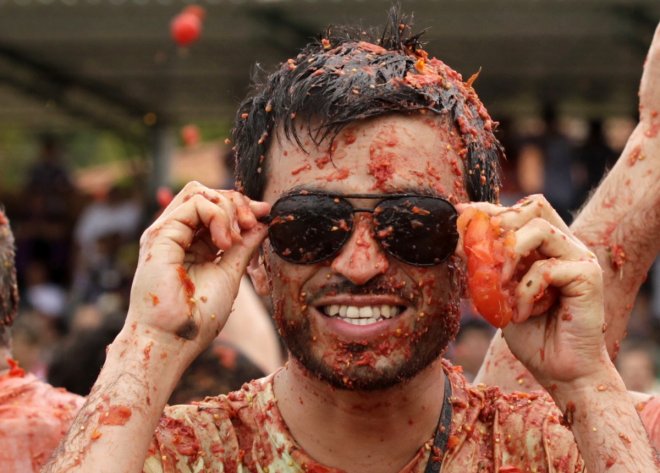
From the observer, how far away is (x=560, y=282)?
333 centimetres

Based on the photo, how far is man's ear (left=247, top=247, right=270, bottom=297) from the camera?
3.75 meters

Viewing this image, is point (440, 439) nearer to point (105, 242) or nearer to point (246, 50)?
point (246, 50)

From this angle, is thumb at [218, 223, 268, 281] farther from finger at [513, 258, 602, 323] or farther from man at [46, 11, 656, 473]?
finger at [513, 258, 602, 323]

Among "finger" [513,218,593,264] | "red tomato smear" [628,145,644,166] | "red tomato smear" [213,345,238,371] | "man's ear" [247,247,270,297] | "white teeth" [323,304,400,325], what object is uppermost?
"red tomato smear" [628,145,644,166]

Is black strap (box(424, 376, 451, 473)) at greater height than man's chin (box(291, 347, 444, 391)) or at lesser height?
lesser

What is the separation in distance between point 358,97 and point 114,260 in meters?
11.2

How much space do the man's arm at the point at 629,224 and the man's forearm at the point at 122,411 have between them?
128 cm

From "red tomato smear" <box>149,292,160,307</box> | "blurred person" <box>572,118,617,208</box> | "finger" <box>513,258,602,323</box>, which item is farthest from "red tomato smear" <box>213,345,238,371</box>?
"blurred person" <box>572,118,617,208</box>

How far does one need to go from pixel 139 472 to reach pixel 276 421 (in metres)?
0.46

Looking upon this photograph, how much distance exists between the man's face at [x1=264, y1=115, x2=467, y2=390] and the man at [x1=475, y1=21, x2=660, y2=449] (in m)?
0.72

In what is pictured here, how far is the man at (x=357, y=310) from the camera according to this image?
3367 millimetres

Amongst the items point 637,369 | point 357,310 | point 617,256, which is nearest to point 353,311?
point 357,310

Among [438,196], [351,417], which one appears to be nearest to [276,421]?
[351,417]

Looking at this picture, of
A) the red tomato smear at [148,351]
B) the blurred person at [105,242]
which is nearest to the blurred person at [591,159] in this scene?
the blurred person at [105,242]
